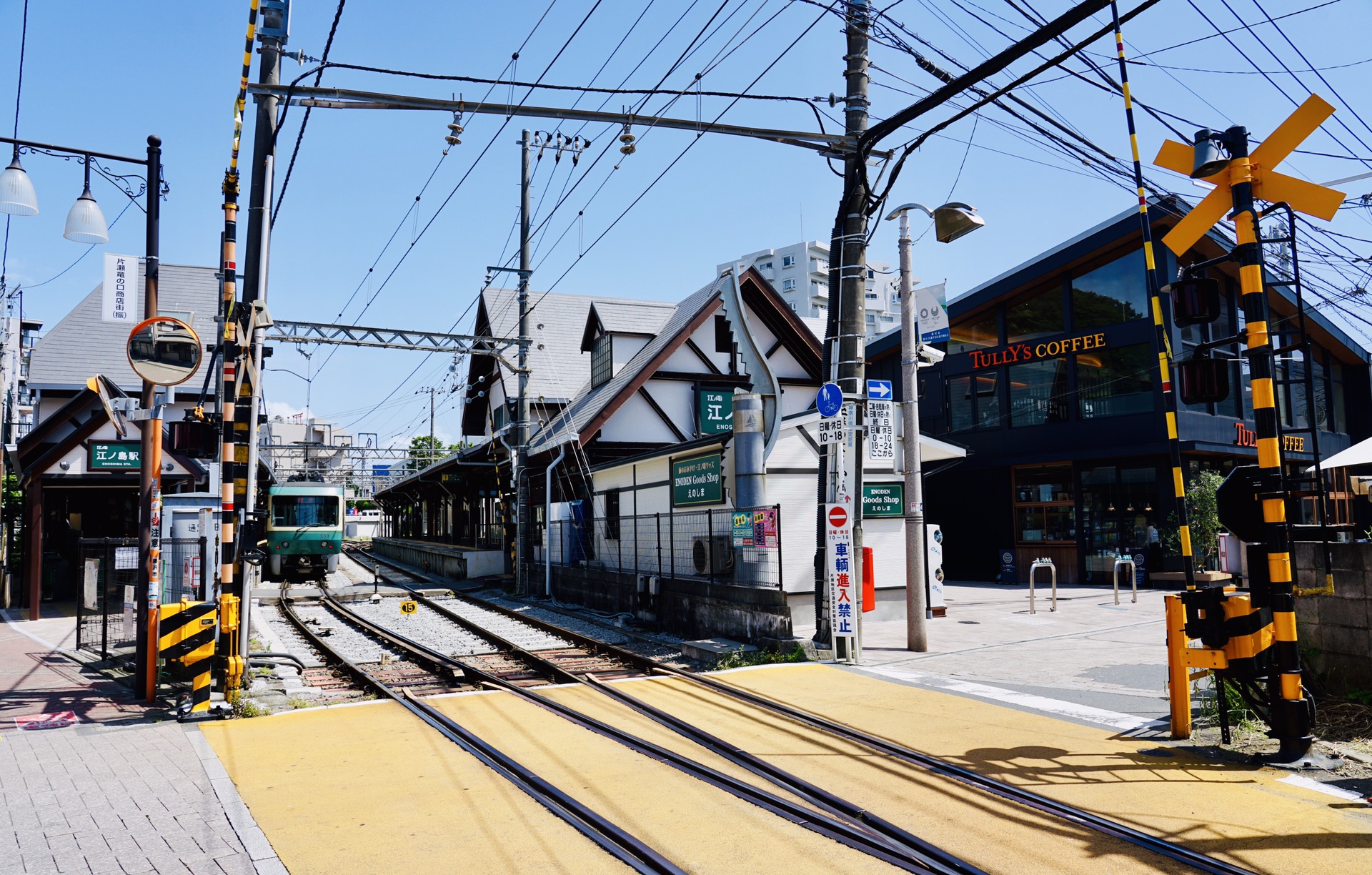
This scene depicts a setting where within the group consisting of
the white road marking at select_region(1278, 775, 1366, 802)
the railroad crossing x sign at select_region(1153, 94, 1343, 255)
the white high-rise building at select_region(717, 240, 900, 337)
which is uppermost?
the white high-rise building at select_region(717, 240, 900, 337)

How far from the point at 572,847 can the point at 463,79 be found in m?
8.34

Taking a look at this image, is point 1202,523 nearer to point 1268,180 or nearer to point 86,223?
point 1268,180

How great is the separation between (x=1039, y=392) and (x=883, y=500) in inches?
452

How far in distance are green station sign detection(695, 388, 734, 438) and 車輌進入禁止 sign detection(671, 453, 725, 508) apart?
19.8 feet

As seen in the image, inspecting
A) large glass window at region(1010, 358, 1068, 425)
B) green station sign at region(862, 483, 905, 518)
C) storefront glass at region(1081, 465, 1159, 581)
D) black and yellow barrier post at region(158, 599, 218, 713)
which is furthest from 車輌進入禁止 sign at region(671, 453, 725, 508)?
storefront glass at region(1081, 465, 1159, 581)

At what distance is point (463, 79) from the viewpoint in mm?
10203

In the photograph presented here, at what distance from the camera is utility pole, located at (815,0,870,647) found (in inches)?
488

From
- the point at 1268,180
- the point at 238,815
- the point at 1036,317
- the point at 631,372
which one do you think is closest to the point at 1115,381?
the point at 1036,317

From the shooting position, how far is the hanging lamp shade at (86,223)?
11.8 metres

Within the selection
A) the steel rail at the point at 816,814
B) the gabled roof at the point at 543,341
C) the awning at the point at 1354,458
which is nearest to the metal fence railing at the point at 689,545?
the steel rail at the point at 816,814

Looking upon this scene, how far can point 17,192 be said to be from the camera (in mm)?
11414

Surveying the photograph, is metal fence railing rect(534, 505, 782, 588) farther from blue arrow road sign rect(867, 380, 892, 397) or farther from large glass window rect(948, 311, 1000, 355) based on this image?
large glass window rect(948, 311, 1000, 355)

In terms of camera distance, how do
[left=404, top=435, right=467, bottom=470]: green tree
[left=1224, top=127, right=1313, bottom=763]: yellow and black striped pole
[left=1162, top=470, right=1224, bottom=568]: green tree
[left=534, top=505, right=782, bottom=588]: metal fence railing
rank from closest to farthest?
[left=1224, top=127, right=1313, bottom=763]: yellow and black striped pole
[left=534, top=505, right=782, bottom=588]: metal fence railing
[left=1162, top=470, right=1224, bottom=568]: green tree
[left=404, top=435, right=467, bottom=470]: green tree

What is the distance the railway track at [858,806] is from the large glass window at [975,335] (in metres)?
19.5
